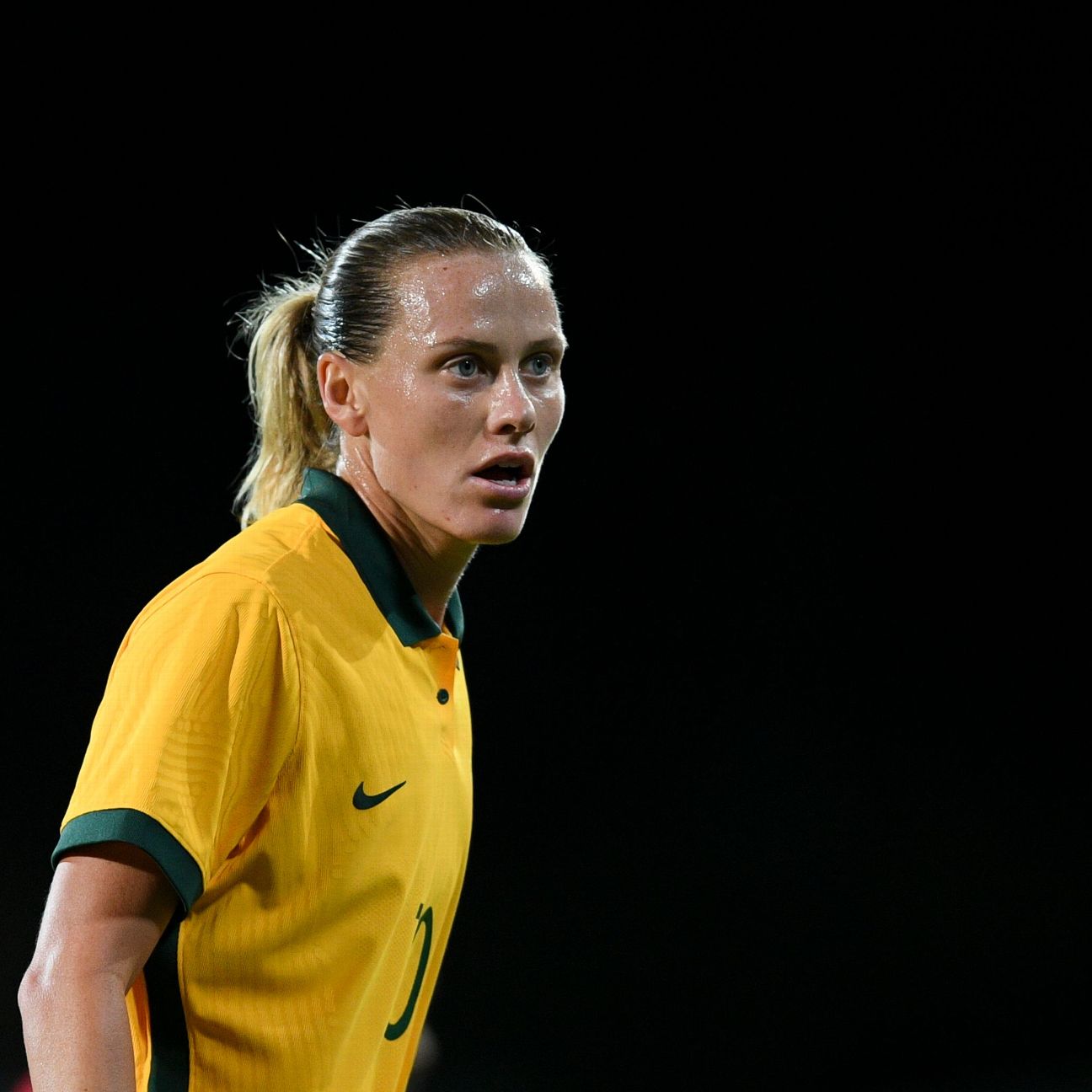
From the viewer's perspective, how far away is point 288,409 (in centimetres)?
130

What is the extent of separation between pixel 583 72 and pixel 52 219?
969mm

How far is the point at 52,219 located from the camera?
225 cm

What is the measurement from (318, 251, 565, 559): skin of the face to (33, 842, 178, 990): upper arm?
1.32 feet

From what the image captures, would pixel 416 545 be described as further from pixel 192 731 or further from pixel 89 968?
pixel 89 968

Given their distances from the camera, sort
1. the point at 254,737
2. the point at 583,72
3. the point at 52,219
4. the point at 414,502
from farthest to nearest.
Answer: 1. the point at 583,72
2. the point at 52,219
3. the point at 414,502
4. the point at 254,737

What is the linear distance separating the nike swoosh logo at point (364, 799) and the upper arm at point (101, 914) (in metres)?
0.19

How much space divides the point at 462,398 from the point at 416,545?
0.14 m

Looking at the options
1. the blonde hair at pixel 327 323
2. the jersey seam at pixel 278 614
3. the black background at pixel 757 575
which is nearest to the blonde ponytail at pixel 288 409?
the blonde hair at pixel 327 323

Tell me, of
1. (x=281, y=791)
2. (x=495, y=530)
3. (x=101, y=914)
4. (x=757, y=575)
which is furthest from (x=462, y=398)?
(x=757, y=575)

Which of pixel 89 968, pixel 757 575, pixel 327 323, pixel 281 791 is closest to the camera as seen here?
pixel 89 968

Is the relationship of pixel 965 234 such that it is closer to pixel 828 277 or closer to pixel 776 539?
pixel 828 277

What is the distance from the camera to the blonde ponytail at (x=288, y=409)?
4.22ft

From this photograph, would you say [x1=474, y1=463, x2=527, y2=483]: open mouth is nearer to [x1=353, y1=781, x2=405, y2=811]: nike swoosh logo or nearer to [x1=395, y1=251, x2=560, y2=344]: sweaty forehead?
[x1=395, y1=251, x2=560, y2=344]: sweaty forehead

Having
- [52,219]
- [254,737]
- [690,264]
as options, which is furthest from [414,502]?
[690,264]
